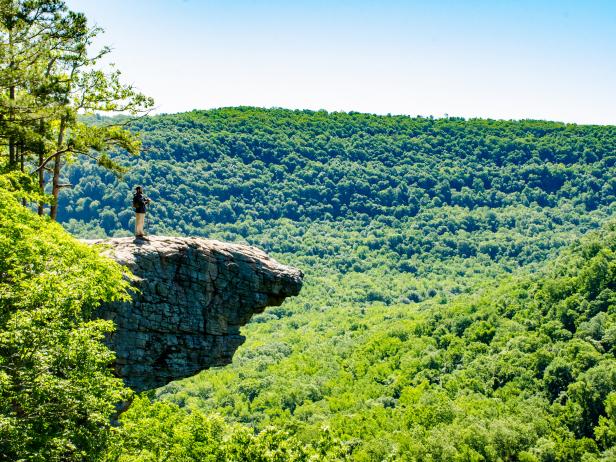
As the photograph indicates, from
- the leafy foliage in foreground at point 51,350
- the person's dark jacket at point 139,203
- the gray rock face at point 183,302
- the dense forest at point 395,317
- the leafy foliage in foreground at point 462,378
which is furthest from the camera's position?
the dense forest at point 395,317

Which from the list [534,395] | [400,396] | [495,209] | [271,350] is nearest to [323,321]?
[271,350]

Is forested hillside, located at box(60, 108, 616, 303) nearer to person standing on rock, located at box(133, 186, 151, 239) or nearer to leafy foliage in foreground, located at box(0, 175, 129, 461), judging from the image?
person standing on rock, located at box(133, 186, 151, 239)

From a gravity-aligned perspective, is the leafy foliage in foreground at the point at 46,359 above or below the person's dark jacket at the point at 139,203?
below

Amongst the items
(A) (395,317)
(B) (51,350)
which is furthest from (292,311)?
(B) (51,350)

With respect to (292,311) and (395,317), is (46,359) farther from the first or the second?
(292,311)

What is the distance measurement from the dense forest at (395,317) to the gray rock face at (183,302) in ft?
8.29

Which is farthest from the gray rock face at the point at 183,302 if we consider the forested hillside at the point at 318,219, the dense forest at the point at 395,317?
the forested hillside at the point at 318,219

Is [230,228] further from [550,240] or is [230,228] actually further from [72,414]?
[72,414]

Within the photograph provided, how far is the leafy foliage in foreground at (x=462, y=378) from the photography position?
57.8 meters

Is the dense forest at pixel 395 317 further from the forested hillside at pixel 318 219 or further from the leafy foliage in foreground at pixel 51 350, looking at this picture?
the leafy foliage in foreground at pixel 51 350

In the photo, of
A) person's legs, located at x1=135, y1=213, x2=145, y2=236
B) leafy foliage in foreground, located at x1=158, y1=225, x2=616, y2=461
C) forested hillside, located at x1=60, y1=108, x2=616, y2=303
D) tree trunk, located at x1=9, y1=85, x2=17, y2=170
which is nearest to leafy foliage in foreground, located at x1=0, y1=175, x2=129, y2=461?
tree trunk, located at x1=9, y1=85, x2=17, y2=170

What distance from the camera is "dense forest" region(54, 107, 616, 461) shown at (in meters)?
60.4

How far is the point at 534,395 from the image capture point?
7006 centimetres

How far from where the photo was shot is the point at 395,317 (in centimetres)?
12100
